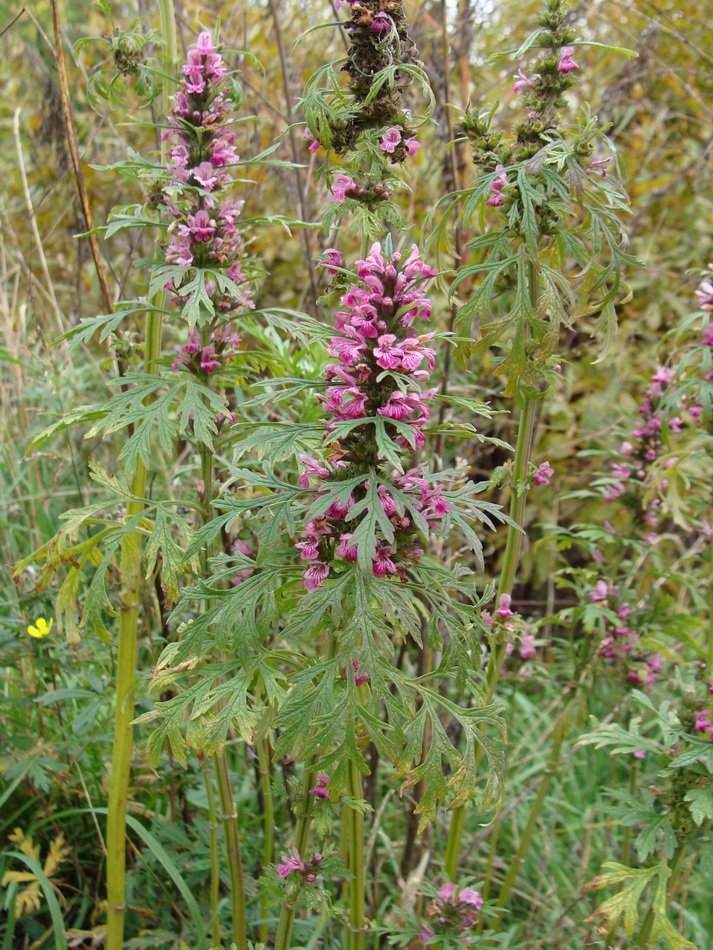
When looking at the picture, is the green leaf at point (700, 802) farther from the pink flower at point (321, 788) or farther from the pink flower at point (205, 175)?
the pink flower at point (205, 175)

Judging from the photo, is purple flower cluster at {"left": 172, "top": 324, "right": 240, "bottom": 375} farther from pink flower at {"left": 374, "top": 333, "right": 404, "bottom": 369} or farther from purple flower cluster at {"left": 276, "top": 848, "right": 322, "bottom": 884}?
purple flower cluster at {"left": 276, "top": 848, "right": 322, "bottom": 884}

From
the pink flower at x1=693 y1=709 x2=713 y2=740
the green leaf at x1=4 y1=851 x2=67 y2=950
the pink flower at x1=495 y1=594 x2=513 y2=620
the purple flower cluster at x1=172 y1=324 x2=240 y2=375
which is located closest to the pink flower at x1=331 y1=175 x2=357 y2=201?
the purple flower cluster at x1=172 y1=324 x2=240 y2=375

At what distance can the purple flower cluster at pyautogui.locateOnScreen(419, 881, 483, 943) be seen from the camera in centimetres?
170

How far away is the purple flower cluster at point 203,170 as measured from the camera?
1600 millimetres

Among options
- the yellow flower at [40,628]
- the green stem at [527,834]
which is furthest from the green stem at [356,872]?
the yellow flower at [40,628]

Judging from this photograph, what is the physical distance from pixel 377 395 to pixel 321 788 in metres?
0.75

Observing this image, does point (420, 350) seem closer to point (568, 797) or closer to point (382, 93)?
point (382, 93)

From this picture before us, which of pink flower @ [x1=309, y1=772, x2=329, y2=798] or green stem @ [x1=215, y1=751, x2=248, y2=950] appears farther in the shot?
green stem @ [x1=215, y1=751, x2=248, y2=950]

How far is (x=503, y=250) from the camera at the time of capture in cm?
156

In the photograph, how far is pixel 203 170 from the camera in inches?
63.2

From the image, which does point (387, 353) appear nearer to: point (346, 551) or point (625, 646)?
point (346, 551)

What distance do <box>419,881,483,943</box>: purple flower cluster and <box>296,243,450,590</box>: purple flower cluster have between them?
891mm

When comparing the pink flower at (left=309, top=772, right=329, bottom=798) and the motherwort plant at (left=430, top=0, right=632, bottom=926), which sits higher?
the motherwort plant at (left=430, top=0, right=632, bottom=926)

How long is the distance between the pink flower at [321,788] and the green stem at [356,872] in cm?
6
